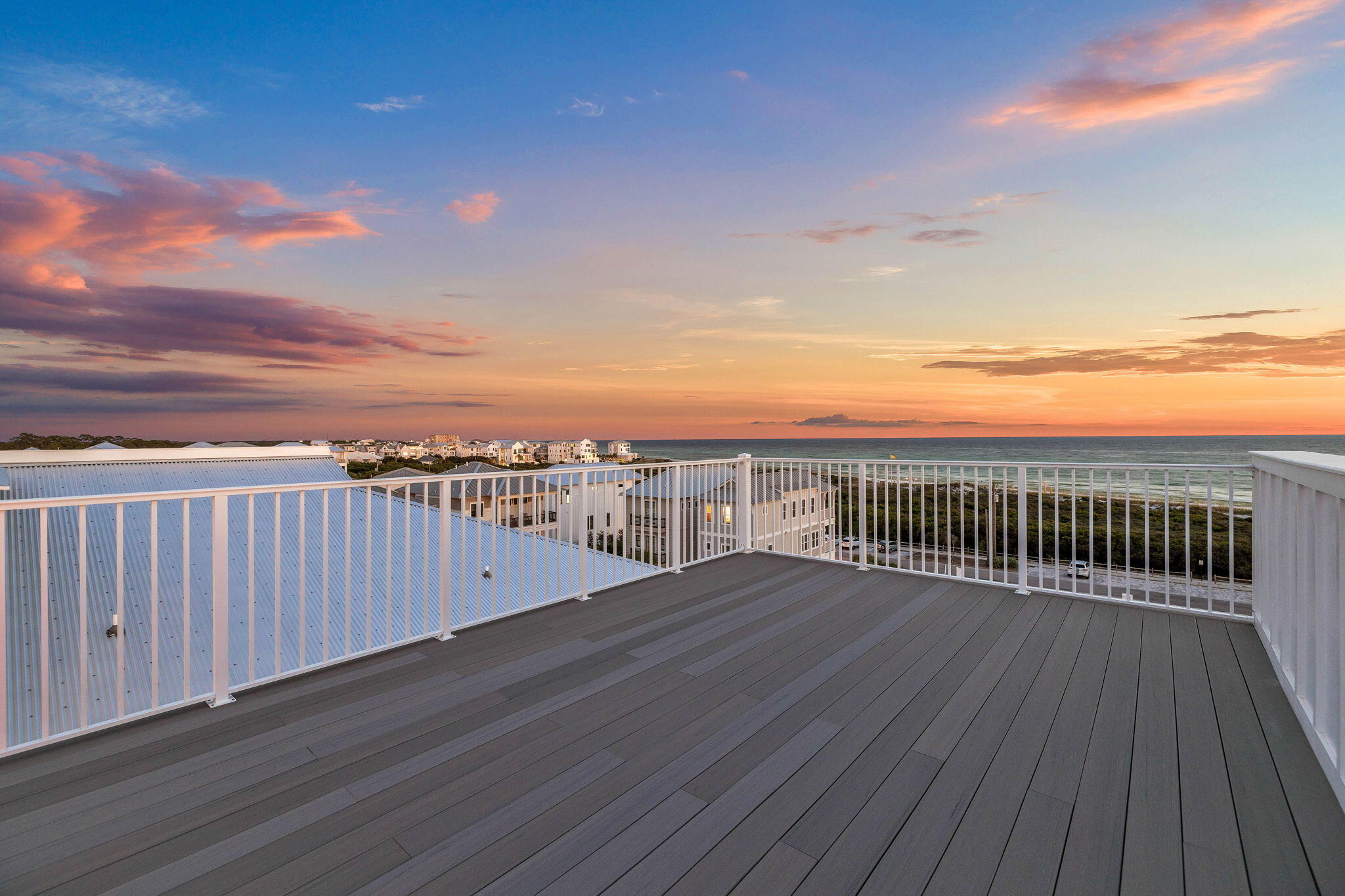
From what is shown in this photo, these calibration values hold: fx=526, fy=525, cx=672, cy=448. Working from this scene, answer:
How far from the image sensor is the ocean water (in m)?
33.5

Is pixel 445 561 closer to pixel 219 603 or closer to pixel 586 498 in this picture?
pixel 219 603

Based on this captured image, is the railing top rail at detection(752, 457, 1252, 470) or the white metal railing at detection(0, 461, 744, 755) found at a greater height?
the railing top rail at detection(752, 457, 1252, 470)

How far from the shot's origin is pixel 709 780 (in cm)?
177

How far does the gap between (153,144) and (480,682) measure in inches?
412

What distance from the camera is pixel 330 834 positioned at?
1.51 metres

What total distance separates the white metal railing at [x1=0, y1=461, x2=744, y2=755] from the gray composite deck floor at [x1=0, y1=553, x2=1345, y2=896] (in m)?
0.42

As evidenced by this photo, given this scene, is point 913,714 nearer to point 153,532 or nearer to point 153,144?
point 153,532

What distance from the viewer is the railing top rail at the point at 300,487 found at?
78.4 inches

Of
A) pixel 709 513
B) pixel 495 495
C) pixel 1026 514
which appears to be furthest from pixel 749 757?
pixel 709 513

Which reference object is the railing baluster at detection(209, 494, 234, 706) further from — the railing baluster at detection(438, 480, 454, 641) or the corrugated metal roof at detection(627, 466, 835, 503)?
the corrugated metal roof at detection(627, 466, 835, 503)

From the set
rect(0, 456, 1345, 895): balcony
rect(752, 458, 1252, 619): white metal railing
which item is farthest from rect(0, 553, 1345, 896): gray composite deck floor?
rect(752, 458, 1252, 619): white metal railing

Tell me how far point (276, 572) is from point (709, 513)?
363 centimetres

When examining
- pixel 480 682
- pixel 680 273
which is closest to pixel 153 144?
pixel 680 273

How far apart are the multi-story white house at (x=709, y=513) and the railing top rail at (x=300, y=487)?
1.38ft
